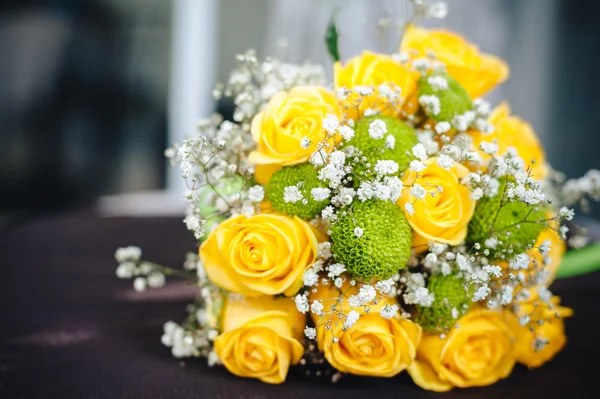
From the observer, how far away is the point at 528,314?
0.74 metres

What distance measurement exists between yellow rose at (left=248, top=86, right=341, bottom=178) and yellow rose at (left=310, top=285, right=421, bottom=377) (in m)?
Answer: 0.17

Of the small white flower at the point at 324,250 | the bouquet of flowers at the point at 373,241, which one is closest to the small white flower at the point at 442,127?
the bouquet of flowers at the point at 373,241

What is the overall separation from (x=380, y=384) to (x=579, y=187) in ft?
1.61

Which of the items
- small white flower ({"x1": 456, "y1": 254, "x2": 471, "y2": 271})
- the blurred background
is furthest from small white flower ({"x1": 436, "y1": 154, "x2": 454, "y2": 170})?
the blurred background

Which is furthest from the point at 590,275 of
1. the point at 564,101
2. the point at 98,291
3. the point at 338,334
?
the point at 564,101

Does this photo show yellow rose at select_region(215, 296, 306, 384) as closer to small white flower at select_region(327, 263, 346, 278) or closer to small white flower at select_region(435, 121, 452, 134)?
small white flower at select_region(327, 263, 346, 278)

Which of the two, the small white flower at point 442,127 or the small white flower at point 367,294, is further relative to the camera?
the small white flower at point 442,127

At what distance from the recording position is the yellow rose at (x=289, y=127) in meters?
0.72

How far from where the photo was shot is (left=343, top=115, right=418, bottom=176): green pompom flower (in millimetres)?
715

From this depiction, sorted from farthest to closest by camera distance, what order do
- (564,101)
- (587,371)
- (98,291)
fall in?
(564,101)
(98,291)
(587,371)

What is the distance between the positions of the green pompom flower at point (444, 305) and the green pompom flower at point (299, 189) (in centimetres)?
17

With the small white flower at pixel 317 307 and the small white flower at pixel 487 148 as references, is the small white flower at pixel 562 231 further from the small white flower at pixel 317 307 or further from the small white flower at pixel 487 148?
the small white flower at pixel 317 307

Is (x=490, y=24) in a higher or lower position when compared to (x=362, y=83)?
higher

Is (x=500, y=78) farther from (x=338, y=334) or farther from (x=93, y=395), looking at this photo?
(x=93, y=395)
